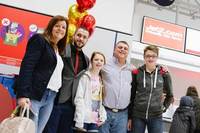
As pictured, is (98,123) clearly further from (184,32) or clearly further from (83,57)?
(184,32)

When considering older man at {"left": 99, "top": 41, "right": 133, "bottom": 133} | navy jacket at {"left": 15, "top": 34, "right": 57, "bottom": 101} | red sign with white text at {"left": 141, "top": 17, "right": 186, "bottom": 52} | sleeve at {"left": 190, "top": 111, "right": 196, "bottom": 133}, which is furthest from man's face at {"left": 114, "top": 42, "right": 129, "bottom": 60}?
red sign with white text at {"left": 141, "top": 17, "right": 186, "bottom": 52}

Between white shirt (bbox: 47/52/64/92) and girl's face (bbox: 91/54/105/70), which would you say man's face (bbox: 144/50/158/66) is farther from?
white shirt (bbox: 47/52/64/92)

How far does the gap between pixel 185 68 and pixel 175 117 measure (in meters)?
2.60

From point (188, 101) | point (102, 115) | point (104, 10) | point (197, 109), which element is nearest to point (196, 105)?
point (197, 109)

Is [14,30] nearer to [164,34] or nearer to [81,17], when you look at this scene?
[81,17]

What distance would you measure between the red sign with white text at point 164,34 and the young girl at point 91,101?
158 inches

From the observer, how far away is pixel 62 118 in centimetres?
268

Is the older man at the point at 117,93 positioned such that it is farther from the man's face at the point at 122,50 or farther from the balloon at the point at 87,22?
the balloon at the point at 87,22

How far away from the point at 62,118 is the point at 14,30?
1374 millimetres

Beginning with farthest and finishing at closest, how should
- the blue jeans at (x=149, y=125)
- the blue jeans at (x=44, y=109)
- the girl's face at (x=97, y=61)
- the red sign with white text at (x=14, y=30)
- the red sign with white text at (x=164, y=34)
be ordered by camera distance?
the red sign with white text at (x=164, y=34), the red sign with white text at (x=14, y=30), the blue jeans at (x=149, y=125), the girl's face at (x=97, y=61), the blue jeans at (x=44, y=109)

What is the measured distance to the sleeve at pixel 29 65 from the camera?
2.21 metres

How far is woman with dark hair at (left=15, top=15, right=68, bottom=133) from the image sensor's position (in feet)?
7.32

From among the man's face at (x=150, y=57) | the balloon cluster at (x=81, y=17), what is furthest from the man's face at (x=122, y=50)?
the balloon cluster at (x=81, y=17)

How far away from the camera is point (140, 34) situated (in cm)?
683
